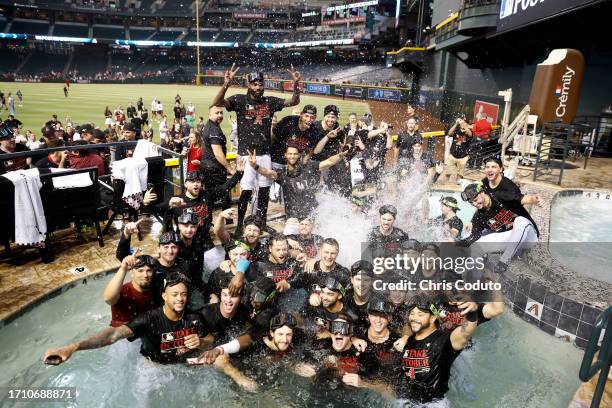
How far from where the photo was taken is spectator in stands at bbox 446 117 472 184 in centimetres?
1012

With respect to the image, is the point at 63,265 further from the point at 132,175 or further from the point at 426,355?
the point at 426,355

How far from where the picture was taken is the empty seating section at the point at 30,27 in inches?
2464

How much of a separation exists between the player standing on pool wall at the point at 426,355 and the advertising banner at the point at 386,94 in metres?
34.4

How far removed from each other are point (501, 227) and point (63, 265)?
21.2 feet

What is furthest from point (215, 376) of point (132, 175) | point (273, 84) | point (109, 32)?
point (109, 32)

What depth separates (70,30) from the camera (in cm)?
6744

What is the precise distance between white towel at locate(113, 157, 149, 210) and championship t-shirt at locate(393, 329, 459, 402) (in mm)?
5139

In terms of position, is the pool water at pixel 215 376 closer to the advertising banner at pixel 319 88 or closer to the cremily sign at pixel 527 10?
the cremily sign at pixel 527 10

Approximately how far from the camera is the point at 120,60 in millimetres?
69688

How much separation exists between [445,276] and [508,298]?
1837mm

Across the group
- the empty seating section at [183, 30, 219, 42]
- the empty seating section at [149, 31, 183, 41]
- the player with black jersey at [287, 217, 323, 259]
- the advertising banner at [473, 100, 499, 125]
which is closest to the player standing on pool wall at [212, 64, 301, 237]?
the player with black jersey at [287, 217, 323, 259]

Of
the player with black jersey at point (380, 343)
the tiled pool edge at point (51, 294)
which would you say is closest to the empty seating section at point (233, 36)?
the tiled pool edge at point (51, 294)

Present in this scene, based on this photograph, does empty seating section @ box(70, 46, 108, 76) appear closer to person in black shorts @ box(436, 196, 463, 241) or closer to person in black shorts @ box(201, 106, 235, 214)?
person in black shorts @ box(201, 106, 235, 214)

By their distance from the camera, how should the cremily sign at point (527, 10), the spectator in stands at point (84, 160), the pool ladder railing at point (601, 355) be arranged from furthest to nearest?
the cremily sign at point (527, 10) → the spectator in stands at point (84, 160) → the pool ladder railing at point (601, 355)
